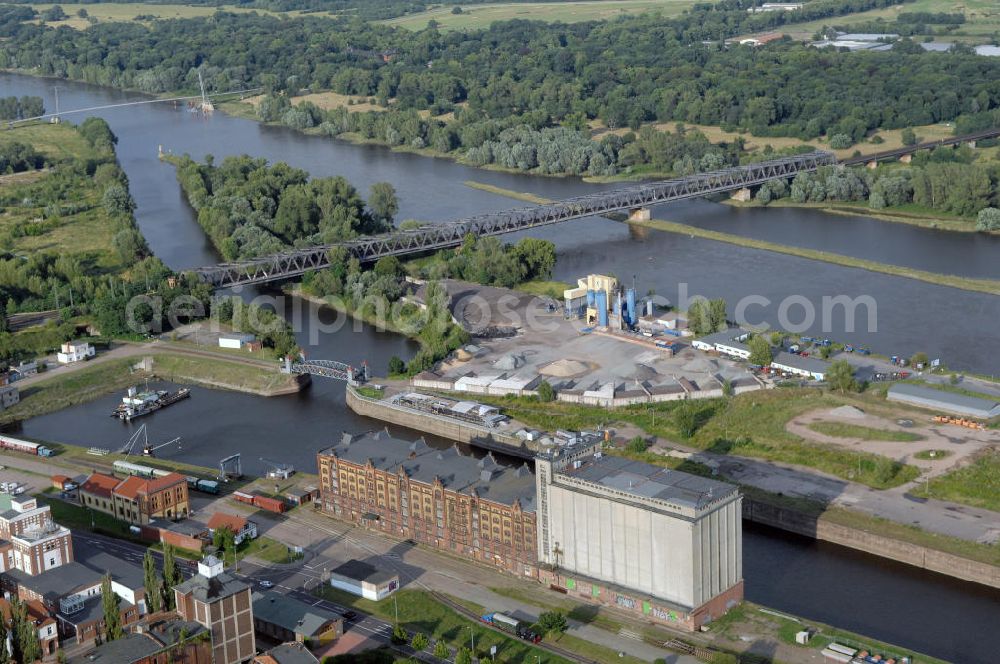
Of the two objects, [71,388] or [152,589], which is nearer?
[152,589]

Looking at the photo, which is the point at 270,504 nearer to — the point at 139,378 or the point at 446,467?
the point at 446,467

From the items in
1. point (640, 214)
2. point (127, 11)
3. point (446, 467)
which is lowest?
point (446, 467)

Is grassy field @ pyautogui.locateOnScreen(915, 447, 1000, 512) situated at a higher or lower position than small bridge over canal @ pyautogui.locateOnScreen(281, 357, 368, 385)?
lower

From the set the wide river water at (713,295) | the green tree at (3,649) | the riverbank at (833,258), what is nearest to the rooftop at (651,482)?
the wide river water at (713,295)

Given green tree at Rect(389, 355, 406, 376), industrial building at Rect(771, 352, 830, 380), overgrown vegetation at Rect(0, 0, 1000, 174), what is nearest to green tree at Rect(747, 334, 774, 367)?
industrial building at Rect(771, 352, 830, 380)

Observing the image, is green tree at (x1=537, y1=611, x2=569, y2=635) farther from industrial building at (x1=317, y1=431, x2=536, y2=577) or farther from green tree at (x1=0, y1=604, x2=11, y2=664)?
green tree at (x1=0, y1=604, x2=11, y2=664)

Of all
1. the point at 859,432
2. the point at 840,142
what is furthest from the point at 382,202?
the point at 859,432

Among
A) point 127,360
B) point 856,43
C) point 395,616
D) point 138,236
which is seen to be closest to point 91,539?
point 395,616

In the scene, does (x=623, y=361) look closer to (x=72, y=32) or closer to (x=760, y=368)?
(x=760, y=368)
